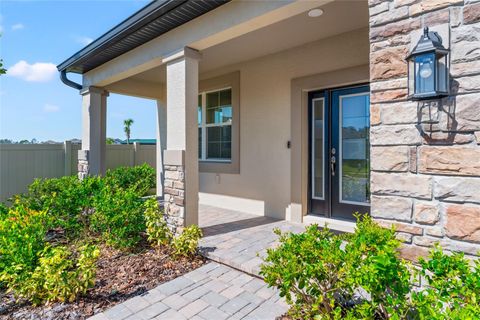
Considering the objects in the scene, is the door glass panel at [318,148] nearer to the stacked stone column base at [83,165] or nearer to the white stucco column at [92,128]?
the white stucco column at [92,128]

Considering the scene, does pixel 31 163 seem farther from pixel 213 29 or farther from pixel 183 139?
pixel 213 29

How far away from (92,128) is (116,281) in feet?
15.7

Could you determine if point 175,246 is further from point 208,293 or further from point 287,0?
point 287,0

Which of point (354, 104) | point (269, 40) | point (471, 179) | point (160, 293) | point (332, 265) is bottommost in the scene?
point (160, 293)

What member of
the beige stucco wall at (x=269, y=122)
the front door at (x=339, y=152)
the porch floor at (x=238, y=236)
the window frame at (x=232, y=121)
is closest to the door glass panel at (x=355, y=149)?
the front door at (x=339, y=152)

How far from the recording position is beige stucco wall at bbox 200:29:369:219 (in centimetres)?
471

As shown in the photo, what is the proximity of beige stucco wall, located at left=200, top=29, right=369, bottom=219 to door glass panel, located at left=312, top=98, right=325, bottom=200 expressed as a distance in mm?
250

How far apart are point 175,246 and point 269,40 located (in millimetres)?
3629

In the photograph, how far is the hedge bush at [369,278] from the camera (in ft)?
4.94

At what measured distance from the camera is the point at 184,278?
308cm

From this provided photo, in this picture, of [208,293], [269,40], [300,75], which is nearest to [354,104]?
[300,75]

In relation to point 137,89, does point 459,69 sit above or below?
below

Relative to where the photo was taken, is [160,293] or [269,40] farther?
[269,40]

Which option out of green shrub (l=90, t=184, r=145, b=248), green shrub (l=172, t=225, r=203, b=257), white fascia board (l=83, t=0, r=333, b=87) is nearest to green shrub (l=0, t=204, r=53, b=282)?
green shrub (l=90, t=184, r=145, b=248)
